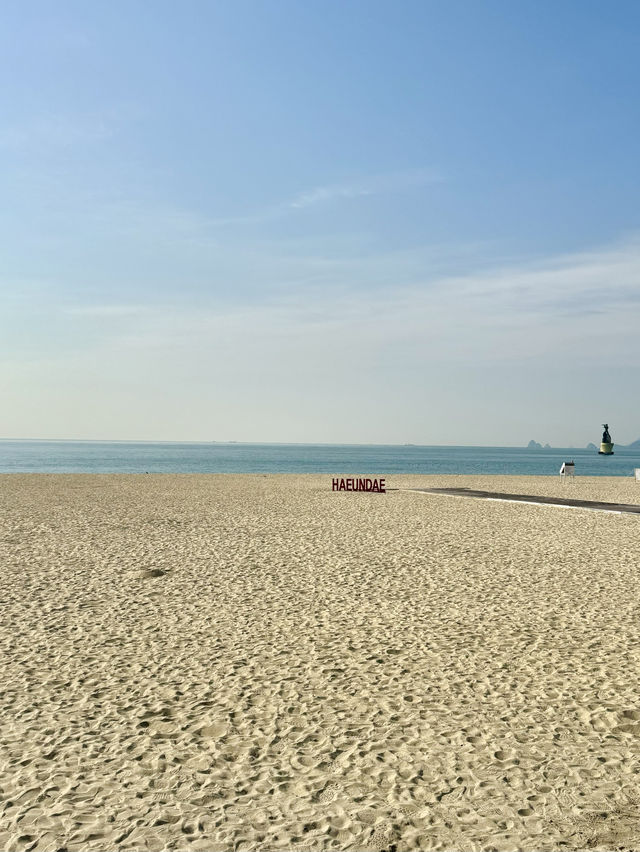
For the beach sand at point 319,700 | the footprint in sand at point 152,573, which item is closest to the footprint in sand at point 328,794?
the beach sand at point 319,700

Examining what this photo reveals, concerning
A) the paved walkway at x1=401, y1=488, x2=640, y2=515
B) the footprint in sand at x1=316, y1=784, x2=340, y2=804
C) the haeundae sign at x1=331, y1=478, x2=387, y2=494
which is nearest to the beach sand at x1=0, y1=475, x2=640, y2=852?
the footprint in sand at x1=316, y1=784, x2=340, y2=804

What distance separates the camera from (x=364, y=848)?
169 inches

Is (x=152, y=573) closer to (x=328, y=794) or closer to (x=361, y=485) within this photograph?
(x=328, y=794)

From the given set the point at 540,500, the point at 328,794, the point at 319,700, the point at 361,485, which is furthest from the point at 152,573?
the point at 361,485

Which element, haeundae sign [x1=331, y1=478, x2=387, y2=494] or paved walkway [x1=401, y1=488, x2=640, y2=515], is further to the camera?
haeundae sign [x1=331, y1=478, x2=387, y2=494]

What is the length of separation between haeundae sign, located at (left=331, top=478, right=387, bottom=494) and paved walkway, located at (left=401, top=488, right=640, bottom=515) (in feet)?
7.00

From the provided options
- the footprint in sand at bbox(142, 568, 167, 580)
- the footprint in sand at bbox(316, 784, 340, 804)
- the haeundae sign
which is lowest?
the footprint in sand at bbox(316, 784, 340, 804)

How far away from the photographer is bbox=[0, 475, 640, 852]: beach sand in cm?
457

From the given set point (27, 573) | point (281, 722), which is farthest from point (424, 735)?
point (27, 573)

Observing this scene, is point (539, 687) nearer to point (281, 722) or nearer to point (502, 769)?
point (502, 769)

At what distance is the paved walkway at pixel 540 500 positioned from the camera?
2448 cm

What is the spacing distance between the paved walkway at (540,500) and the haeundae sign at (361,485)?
7.00ft

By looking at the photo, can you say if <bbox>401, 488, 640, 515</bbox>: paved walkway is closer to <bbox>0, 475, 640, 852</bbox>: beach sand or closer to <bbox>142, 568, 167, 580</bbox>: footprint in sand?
<bbox>0, 475, 640, 852</bbox>: beach sand

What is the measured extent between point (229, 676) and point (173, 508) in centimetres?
1752
